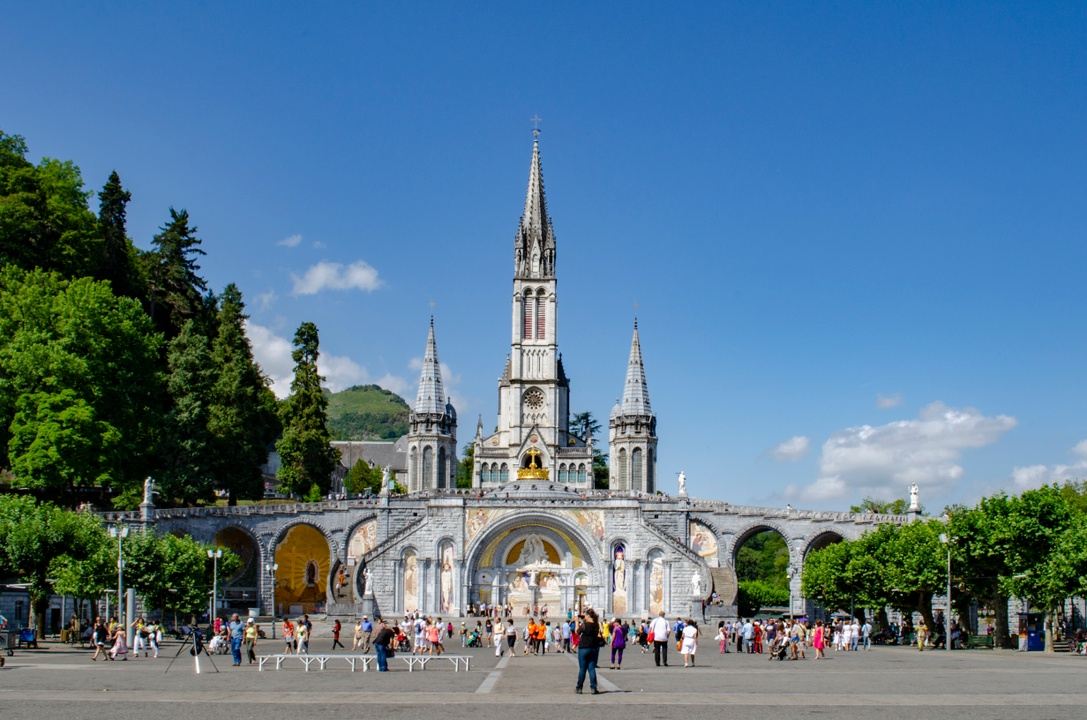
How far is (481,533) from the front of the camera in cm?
6544

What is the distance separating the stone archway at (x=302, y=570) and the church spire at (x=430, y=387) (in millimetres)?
32402

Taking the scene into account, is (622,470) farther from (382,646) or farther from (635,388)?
(382,646)

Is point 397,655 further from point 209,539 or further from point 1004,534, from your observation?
point 209,539

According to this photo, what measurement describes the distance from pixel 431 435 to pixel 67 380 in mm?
47159

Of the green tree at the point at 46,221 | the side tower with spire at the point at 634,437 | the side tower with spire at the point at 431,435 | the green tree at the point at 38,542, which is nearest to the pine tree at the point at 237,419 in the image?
the green tree at the point at 46,221

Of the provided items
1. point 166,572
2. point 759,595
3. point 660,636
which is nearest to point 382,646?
point 660,636

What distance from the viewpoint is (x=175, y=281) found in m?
78.4

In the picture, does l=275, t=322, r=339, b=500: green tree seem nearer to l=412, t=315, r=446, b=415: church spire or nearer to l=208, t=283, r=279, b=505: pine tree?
l=208, t=283, r=279, b=505: pine tree

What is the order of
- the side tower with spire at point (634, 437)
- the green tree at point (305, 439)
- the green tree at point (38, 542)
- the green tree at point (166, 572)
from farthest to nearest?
the side tower with spire at point (634, 437), the green tree at point (305, 439), the green tree at point (166, 572), the green tree at point (38, 542)

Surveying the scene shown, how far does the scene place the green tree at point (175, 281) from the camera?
76.3 metres

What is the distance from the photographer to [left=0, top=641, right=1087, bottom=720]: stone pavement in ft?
57.9

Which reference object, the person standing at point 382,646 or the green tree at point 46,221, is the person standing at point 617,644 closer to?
the person standing at point 382,646

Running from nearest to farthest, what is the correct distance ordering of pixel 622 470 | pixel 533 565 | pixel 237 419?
pixel 237 419
pixel 533 565
pixel 622 470

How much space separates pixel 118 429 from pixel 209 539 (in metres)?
10.3
